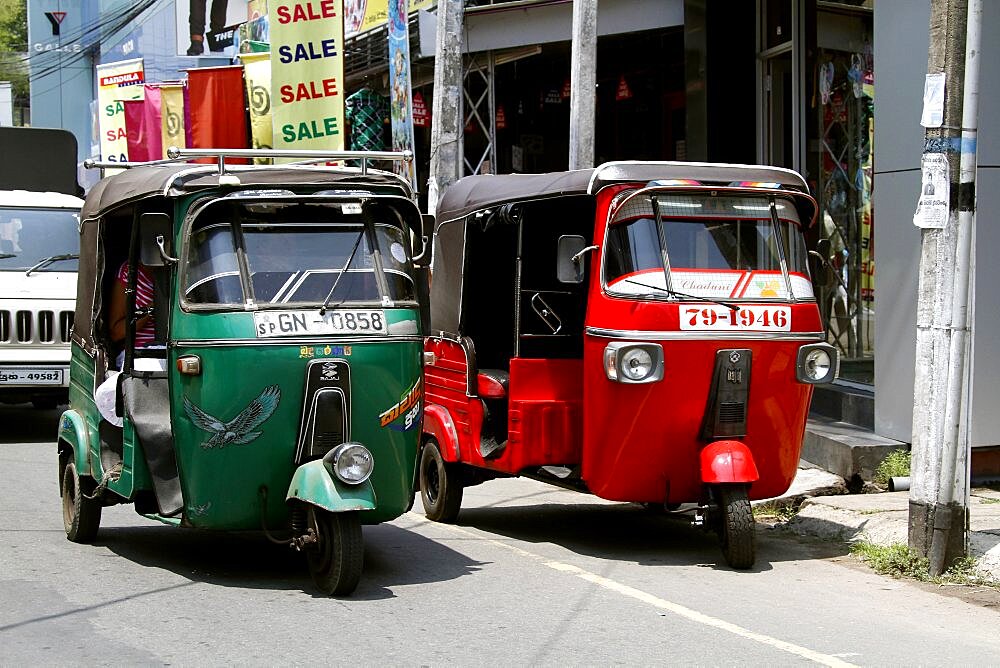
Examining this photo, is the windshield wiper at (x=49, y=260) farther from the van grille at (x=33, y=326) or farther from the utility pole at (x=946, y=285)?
the utility pole at (x=946, y=285)

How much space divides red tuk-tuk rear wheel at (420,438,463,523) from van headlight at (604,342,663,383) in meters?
2.22

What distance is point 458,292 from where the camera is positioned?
10.0 m

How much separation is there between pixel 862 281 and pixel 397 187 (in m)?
8.20

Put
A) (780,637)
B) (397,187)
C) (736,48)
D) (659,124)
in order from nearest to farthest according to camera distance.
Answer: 1. (780,637)
2. (397,187)
3. (736,48)
4. (659,124)

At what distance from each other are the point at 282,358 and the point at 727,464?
9.15 ft

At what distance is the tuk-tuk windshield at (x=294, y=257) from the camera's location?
23.7 ft

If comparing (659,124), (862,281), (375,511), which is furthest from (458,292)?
(659,124)

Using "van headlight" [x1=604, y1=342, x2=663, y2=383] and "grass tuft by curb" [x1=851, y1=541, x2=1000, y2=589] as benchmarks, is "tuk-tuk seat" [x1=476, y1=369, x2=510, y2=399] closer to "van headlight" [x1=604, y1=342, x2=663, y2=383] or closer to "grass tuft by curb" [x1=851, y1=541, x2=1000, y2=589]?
"van headlight" [x1=604, y1=342, x2=663, y2=383]

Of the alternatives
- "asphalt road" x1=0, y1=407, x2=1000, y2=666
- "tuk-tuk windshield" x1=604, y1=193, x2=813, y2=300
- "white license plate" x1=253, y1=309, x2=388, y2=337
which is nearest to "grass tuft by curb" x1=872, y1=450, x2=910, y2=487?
"asphalt road" x1=0, y1=407, x2=1000, y2=666

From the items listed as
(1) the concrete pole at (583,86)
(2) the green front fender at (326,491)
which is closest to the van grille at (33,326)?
(1) the concrete pole at (583,86)

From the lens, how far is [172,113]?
27781mm

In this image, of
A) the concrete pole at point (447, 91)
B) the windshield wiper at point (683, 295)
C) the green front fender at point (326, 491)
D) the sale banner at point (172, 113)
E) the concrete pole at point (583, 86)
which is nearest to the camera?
the green front fender at point (326, 491)

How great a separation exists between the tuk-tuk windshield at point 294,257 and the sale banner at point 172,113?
21.1 meters

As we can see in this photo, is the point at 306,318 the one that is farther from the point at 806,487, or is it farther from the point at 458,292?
the point at 806,487
